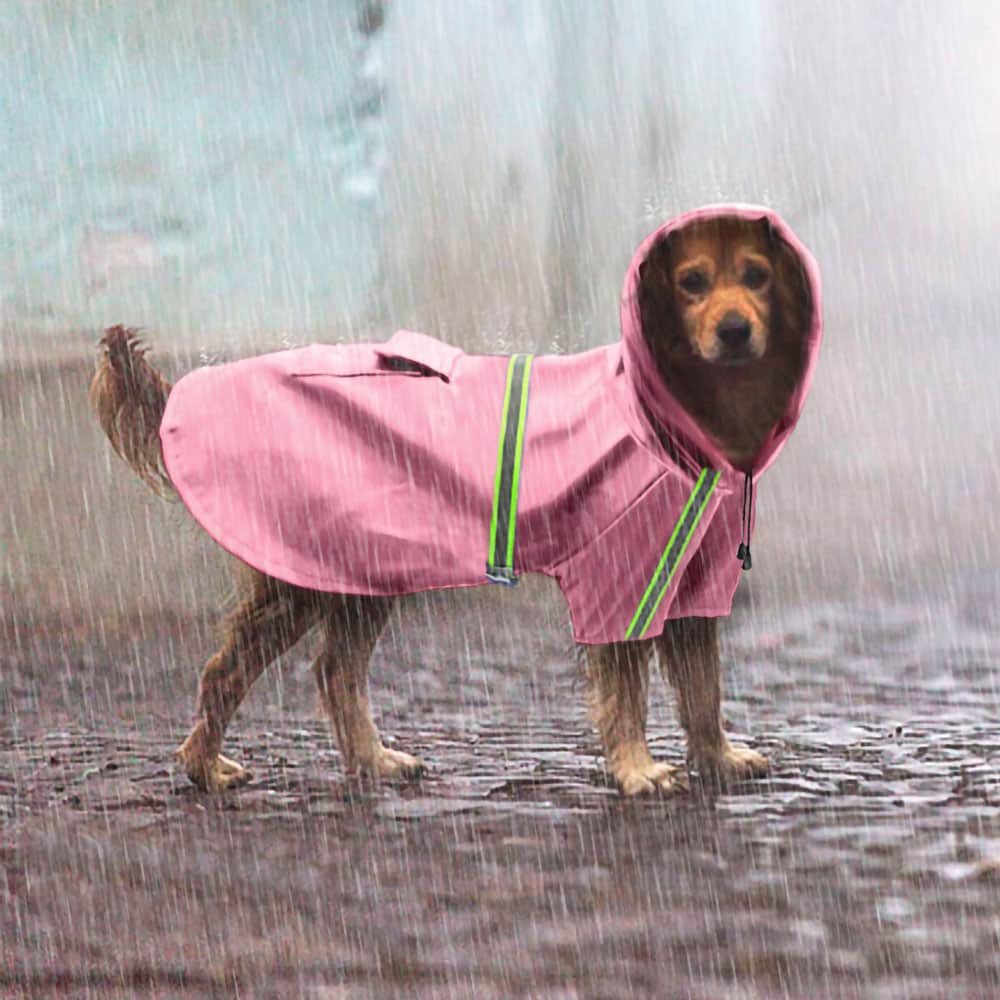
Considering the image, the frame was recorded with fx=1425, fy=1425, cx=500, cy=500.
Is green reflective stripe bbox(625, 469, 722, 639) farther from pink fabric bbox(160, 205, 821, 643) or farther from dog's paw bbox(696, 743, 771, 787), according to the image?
dog's paw bbox(696, 743, 771, 787)

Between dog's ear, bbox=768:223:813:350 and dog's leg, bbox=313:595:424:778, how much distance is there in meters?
1.35

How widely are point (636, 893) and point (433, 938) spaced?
17.9 inches

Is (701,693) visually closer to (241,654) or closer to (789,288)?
(789,288)

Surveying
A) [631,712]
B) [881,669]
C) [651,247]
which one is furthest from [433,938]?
[881,669]

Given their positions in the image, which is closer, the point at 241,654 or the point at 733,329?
the point at 733,329

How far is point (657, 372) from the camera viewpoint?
3336mm

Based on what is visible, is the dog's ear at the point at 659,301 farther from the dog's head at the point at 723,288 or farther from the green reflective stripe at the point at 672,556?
the green reflective stripe at the point at 672,556

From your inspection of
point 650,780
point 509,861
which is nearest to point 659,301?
point 650,780

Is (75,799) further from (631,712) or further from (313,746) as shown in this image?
(631,712)

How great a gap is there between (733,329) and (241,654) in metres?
1.51

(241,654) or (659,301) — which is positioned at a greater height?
(659,301)

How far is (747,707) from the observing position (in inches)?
197

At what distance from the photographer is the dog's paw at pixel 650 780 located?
3.54 m

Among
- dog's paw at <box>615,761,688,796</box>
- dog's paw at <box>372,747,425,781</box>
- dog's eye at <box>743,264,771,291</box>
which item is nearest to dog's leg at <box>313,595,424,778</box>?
dog's paw at <box>372,747,425,781</box>
